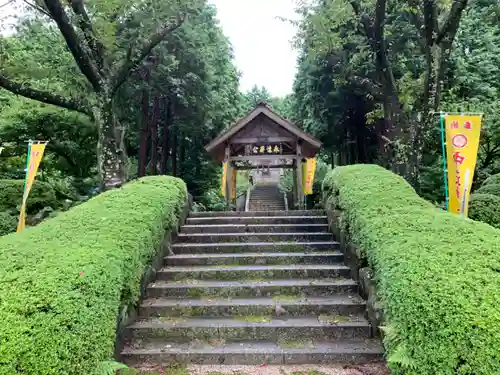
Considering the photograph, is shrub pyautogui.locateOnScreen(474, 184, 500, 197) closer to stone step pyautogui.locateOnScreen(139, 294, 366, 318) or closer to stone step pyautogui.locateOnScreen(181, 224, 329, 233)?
stone step pyautogui.locateOnScreen(181, 224, 329, 233)

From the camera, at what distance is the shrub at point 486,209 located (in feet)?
17.9

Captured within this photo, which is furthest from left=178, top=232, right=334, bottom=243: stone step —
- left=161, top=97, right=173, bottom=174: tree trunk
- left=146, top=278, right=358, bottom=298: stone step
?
left=161, top=97, right=173, bottom=174: tree trunk

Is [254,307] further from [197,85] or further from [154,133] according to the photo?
[154,133]

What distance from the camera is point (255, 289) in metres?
4.75

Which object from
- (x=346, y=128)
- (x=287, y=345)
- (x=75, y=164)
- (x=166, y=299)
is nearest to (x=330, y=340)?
(x=287, y=345)

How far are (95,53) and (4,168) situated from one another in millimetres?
8079

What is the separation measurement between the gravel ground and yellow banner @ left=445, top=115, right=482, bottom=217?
2774 millimetres

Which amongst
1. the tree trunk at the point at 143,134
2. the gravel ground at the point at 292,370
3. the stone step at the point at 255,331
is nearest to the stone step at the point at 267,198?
the tree trunk at the point at 143,134

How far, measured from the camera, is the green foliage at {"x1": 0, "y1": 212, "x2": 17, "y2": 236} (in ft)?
24.6

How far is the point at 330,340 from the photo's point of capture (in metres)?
3.96

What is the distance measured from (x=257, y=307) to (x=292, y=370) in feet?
3.12

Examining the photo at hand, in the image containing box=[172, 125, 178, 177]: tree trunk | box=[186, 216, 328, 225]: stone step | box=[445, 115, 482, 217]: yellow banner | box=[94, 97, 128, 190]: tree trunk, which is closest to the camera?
box=[445, 115, 482, 217]: yellow banner

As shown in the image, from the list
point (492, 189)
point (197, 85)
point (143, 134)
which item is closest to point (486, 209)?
point (492, 189)

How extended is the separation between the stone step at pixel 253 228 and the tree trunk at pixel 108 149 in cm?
240
